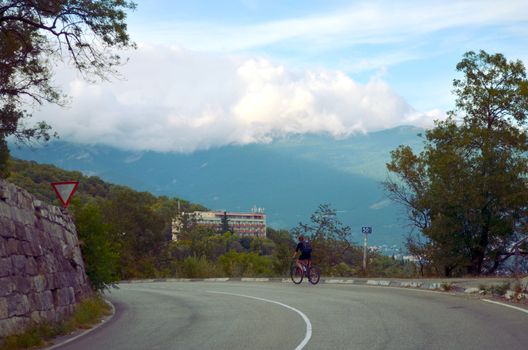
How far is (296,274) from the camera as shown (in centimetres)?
2869

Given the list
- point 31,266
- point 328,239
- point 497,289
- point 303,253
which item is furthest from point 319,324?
point 328,239

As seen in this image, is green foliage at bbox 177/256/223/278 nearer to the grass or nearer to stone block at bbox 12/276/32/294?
the grass

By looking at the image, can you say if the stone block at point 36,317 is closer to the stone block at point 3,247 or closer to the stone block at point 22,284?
the stone block at point 22,284

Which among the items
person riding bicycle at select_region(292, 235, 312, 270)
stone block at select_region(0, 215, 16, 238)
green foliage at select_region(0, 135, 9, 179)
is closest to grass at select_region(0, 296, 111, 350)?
stone block at select_region(0, 215, 16, 238)

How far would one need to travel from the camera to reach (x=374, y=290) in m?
23.2

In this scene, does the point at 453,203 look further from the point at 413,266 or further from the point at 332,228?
the point at 332,228

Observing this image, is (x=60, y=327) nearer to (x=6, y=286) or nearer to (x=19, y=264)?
(x=19, y=264)

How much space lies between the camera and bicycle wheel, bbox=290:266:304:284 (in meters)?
28.4

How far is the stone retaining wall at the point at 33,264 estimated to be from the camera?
1276 centimetres

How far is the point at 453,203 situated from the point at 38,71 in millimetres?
19494

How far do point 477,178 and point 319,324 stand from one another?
65.2 ft

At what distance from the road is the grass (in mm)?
518

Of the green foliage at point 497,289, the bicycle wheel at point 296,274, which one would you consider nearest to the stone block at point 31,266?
the green foliage at point 497,289

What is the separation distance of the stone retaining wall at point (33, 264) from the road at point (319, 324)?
43.9 inches
